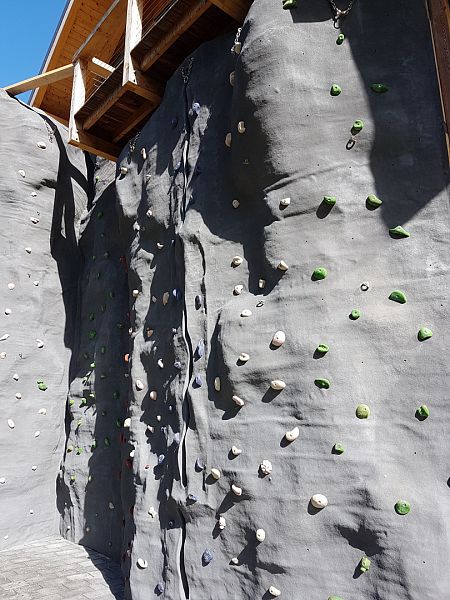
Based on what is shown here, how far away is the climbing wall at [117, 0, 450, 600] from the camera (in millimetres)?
1926

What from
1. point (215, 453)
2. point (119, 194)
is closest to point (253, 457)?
point (215, 453)

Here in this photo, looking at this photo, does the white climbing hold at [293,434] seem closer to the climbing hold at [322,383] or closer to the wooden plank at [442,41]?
the climbing hold at [322,383]

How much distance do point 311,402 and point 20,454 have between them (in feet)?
9.70

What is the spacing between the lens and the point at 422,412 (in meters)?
1.91

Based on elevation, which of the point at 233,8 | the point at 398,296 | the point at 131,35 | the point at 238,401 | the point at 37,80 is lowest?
the point at 238,401

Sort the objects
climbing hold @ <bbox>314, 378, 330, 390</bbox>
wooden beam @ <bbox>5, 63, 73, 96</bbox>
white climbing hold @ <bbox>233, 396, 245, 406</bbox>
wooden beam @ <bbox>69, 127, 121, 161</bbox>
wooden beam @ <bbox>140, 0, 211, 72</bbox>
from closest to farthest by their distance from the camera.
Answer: climbing hold @ <bbox>314, 378, 330, 390</bbox>, white climbing hold @ <bbox>233, 396, 245, 406</bbox>, wooden beam @ <bbox>140, 0, 211, 72</bbox>, wooden beam @ <bbox>69, 127, 121, 161</bbox>, wooden beam @ <bbox>5, 63, 73, 96</bbox>

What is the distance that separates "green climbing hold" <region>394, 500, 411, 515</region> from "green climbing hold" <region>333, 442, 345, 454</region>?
27cm

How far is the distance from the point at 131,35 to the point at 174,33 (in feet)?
1.42

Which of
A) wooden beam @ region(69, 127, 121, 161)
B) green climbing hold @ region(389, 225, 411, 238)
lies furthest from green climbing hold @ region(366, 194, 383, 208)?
wooden beam @ region(69, 127, 121, 161)

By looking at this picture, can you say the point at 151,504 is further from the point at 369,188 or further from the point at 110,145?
the point at 110,145

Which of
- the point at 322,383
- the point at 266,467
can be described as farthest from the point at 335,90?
the point at 266,467

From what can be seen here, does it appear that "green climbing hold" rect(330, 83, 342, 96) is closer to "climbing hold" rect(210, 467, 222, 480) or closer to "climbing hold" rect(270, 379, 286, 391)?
"climbing hold" rect(270, 379, 286, 391)

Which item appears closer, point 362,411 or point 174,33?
Result: point 362,411

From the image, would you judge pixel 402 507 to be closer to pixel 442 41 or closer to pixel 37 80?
pixel 442 41
